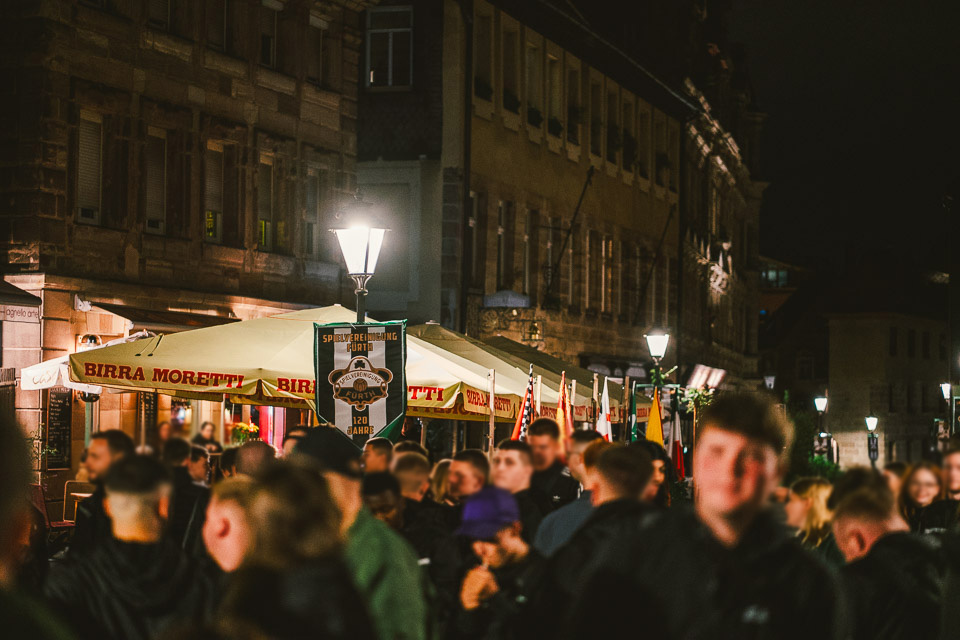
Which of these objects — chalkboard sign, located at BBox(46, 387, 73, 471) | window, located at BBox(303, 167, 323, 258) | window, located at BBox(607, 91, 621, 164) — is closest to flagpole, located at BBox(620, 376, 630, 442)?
window, located at BBox(303, 167, 323, 258)

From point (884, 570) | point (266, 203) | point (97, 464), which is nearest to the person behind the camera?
point (884, 570)

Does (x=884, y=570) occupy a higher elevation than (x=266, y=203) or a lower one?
lower

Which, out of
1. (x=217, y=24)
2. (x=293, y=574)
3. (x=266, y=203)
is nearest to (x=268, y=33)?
(x=217, y=24)

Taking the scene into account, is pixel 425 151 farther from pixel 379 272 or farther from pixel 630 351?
pixel 630 351

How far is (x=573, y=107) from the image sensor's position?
1462 inches

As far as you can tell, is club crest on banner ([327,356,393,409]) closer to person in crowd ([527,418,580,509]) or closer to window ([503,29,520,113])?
person in crowd ([527,418,580,509])

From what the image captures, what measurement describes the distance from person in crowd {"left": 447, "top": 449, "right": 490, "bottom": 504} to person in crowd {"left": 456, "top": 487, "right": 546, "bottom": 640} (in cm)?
136

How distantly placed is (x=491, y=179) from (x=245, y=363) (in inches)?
719

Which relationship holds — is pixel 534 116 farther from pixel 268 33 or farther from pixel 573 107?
pixel 268 33

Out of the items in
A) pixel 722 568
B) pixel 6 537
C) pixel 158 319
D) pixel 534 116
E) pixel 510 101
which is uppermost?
Result: pixel 510 101

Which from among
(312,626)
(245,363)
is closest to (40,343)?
(245,363)

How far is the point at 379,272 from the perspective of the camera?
102 feet

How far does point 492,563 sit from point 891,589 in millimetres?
1702

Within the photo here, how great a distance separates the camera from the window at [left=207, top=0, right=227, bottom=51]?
24.0 metres
